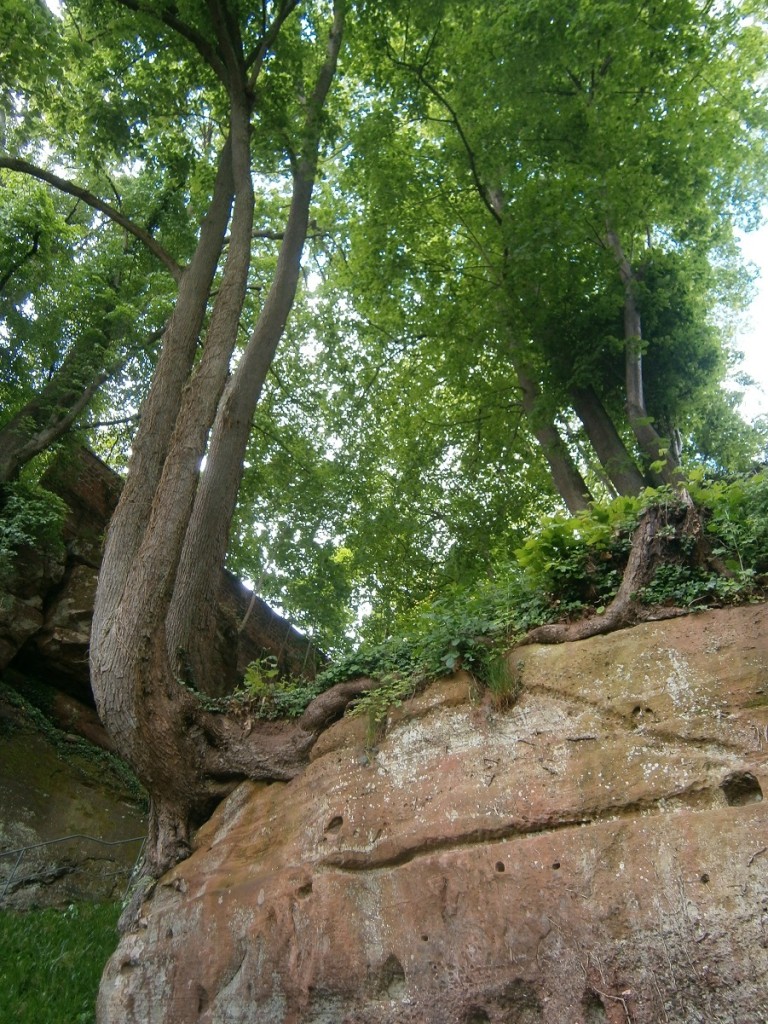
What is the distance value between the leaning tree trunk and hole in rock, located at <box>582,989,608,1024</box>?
9.76 feet

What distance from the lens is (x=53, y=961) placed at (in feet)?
23.2

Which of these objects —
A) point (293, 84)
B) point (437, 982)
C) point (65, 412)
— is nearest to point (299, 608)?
point (65, 412)

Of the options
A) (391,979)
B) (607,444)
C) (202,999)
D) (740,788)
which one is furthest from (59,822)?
(740,788)

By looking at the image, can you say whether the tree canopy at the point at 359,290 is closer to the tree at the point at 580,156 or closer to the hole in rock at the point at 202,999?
the tree at the point at 580,156

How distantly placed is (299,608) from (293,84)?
9.33 meters

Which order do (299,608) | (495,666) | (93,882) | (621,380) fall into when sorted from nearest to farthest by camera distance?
(495,666) → (93,882) → (621,380) → (299,608)

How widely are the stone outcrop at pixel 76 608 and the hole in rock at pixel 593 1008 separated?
298 inches

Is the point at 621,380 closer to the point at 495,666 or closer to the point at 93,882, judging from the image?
the point at 495,666

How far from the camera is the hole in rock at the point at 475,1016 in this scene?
15.1 ft

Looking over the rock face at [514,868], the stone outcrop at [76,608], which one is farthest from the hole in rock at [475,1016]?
the stone outcrop at [76,608]

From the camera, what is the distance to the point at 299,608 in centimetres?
1531

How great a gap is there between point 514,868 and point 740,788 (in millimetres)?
1503

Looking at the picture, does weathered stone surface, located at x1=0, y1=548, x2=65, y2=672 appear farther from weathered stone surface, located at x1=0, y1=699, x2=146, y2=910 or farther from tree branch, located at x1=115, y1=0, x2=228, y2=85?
tree branch, located at x1=115, y1=0, x2=228, y2=85

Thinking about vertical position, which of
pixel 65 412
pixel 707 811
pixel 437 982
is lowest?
pixel 437 982
